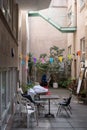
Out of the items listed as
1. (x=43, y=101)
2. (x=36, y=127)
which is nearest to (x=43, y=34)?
(x=43, y=101)

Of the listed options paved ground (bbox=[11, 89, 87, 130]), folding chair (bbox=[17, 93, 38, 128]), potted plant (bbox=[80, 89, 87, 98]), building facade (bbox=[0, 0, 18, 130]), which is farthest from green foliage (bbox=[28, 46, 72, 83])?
folding chair (bbox=[17, 93, 38, 128])

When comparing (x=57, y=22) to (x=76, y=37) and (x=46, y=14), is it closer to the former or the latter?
(x=46, y=14)

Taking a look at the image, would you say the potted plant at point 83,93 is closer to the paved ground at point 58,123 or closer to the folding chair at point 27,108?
the paved ground at point 58,123

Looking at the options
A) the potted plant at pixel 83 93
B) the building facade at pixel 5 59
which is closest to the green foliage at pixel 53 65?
the potted plant at pixel 83 93

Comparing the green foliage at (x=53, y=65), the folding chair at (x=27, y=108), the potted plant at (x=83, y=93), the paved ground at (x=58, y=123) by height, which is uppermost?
the green foliage at (x=53, y=65)

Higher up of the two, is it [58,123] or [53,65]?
[53,65]

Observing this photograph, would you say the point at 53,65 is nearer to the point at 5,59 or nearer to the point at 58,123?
the point at 58,123

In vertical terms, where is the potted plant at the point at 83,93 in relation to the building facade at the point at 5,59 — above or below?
below

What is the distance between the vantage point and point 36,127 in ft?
30.8

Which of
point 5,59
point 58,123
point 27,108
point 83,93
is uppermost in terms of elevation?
point 5,59

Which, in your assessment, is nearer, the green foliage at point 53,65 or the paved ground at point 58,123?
the paved ground at point 58,123

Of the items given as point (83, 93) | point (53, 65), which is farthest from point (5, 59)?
point (53, 65)

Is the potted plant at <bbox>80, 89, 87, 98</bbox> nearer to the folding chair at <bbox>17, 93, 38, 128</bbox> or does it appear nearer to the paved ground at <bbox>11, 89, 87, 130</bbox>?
the paved ground at <bbox>11, 89, 87, 130</bbox>

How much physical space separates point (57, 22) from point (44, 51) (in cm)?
479
